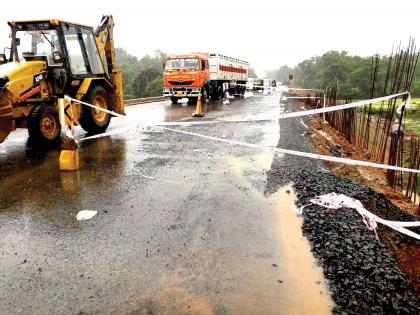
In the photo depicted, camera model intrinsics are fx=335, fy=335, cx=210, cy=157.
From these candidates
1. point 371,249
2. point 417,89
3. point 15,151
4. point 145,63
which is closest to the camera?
point 371,249

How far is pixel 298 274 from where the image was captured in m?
2.96

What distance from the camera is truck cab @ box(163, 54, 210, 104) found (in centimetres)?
1967

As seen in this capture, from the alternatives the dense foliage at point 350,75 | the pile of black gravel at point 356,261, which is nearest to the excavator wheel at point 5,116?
the pile of black gravel at point 356,261

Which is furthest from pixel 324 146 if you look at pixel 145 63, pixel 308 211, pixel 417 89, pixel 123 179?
pixel 145 63

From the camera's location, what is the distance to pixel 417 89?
3847 cm

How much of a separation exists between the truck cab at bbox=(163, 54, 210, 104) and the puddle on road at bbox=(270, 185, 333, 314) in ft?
53.9

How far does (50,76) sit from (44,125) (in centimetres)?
126

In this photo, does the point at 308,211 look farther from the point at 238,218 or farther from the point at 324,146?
the point at 324,146

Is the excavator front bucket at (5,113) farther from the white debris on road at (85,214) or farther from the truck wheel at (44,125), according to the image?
the white debris on road at (85,214)

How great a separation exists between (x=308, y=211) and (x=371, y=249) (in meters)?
0.99

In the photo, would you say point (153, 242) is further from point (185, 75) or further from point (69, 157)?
point (185, 75)

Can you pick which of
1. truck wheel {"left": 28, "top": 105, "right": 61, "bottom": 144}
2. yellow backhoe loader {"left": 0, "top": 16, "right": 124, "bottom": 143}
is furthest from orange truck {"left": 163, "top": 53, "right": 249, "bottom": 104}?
truck wheel {"left": 28, "top": 105, "right": 61, "bottom": 144}

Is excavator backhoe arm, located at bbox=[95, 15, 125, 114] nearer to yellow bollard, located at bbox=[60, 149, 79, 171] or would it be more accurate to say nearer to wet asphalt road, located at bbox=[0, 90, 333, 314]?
wet asphalt road, located at bbox=[0, 90, 333, 314]

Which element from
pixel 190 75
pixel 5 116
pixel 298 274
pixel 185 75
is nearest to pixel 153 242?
pixel 298 274
